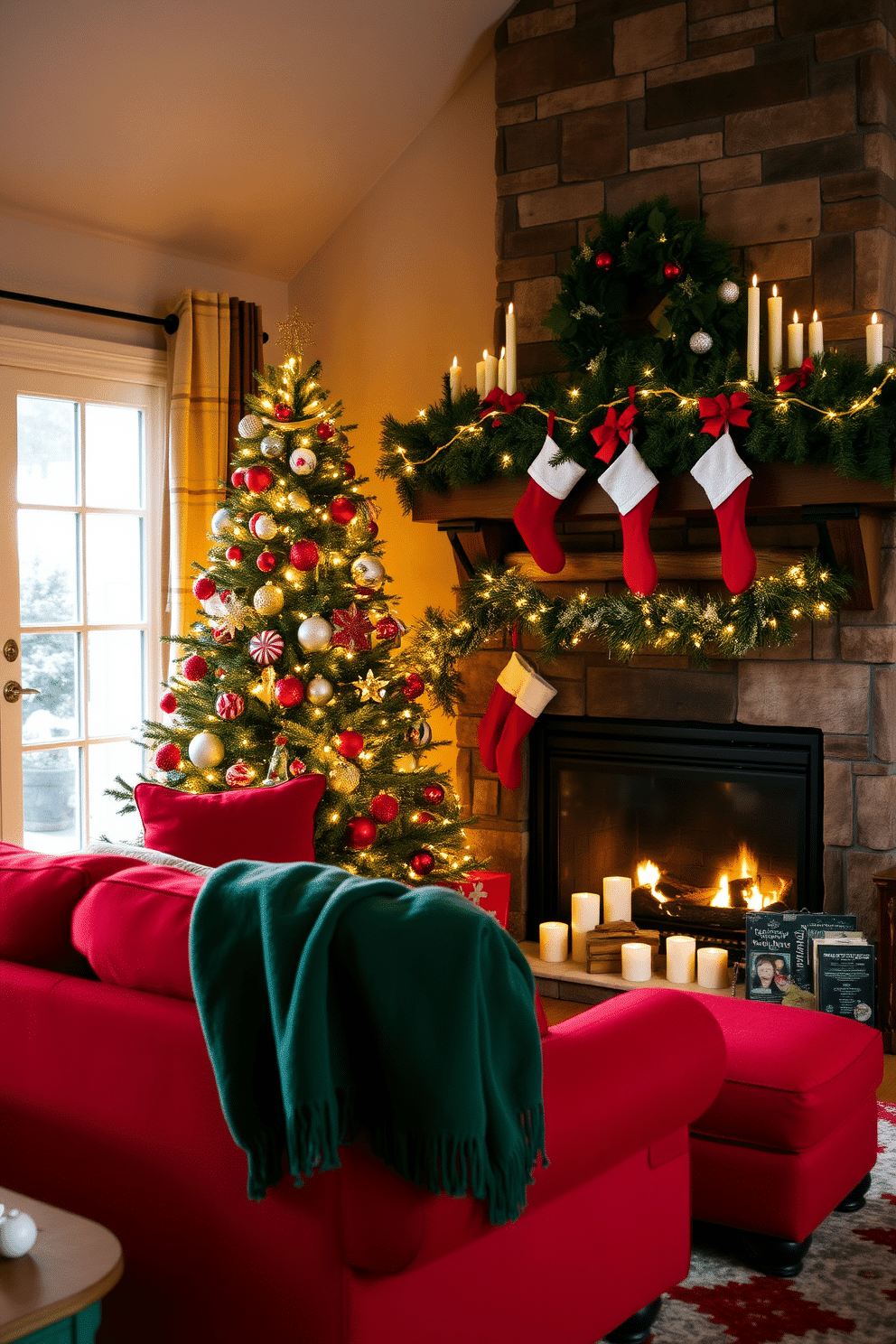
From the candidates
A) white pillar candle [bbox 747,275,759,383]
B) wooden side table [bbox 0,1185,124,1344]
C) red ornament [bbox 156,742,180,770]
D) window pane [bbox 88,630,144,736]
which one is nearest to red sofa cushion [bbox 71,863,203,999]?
wooden side table [bbox 0,1185,124,1344]

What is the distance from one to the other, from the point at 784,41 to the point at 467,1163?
3.35 metres

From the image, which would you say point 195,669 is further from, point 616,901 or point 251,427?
point 616,901

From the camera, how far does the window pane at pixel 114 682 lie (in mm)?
4324

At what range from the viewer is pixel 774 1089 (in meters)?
2.24

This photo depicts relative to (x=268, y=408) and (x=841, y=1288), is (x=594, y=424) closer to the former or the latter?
(x=268, y=408)

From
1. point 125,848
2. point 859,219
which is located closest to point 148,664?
point 125,848

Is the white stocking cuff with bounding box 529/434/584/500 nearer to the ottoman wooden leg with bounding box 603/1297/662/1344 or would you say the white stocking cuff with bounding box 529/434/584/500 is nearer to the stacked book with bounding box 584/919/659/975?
the stacked book with bounding box 584/919/659/975

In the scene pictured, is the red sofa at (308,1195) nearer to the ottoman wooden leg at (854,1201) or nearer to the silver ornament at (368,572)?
the ottoman wooden leg at (854,1201)

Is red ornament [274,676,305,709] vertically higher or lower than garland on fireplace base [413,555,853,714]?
lower

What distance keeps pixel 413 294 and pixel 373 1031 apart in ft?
12.1

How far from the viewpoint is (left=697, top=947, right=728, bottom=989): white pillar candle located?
12.1ft

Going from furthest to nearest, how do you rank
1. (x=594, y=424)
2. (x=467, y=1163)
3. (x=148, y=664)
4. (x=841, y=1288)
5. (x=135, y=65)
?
(x=148, y=664), (x=135, y=65), (x=594, y=424), (x=841, y=1288), (x=467, y=1163)

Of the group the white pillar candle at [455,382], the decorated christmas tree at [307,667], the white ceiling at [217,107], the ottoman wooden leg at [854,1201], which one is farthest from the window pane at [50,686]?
the ottoman wooden leg at [854,1201]

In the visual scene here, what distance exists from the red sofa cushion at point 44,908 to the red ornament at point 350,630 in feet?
5.19
